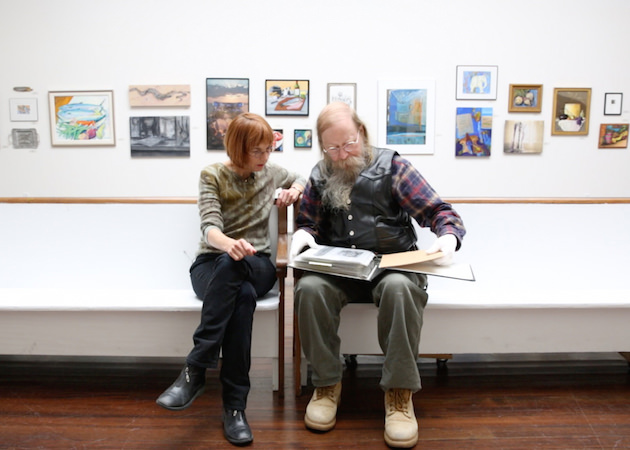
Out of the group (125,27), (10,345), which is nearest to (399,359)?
(10,345)

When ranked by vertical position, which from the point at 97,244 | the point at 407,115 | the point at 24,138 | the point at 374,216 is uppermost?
the point at 407,115

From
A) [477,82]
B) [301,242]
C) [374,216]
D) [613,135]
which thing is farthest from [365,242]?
[613,135]

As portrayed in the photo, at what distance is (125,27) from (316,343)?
13.6ft

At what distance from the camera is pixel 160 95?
4.84 meters

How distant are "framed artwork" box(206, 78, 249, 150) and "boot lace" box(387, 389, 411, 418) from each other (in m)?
3.55

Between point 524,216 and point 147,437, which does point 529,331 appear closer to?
point 524,216

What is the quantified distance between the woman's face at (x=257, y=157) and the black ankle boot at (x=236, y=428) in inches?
40.2

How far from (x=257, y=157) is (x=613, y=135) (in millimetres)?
4336

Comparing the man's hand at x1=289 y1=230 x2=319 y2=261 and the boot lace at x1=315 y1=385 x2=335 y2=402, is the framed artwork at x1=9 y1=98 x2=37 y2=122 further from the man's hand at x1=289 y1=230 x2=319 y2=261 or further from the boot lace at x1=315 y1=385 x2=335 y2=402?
the boot lace at x1=315 y1=385 x2=335 y2=402

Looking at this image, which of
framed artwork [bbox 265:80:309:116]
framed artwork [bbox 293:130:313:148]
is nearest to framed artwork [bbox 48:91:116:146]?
framed artwork [bbox 265:80:309:116]

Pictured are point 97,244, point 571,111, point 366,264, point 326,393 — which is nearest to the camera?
point 366,264

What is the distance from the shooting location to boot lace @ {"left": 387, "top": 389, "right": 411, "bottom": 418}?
1889 mm

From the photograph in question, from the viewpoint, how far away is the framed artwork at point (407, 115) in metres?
4.84

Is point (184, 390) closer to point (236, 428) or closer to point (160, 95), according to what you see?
point (236, 428)
